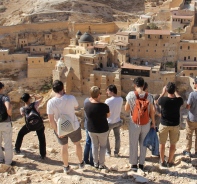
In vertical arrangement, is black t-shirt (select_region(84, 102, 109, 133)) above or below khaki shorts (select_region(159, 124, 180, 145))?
above

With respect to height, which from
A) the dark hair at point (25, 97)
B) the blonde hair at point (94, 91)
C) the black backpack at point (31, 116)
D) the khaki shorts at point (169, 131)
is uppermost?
the blonde hair at point (94, 91)

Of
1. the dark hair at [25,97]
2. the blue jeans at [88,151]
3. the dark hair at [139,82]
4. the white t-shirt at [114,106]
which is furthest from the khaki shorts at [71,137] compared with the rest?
the dark hair at [139,82]

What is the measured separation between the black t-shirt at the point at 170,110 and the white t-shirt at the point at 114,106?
1312 millimetres

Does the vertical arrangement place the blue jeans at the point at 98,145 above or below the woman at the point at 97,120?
below

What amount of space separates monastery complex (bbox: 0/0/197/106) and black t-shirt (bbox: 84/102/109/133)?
18.2 m

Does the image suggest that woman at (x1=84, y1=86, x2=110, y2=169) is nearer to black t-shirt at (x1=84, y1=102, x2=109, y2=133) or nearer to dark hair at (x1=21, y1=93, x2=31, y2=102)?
black t-shirt at (x1=84, y1=102, x2=109, y2=133)

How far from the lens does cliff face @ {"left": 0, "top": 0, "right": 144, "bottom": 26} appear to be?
43.9m

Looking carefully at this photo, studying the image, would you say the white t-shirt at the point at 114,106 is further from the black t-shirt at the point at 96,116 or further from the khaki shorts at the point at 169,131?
the khaki shorts at the point at 169,131

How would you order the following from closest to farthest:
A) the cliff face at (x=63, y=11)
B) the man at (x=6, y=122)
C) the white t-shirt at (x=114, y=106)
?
the man at (x=6, y=122), the white t-shirt at (x=114, y=106), the cliff face at (x=63, y=11)

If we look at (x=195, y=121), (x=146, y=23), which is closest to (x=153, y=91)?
(x=146, y=23)

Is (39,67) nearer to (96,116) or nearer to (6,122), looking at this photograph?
(6,122)

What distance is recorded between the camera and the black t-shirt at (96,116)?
304 inches

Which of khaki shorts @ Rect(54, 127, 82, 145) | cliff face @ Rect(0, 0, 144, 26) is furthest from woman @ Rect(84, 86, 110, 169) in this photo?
cliff face @ Rect(0, 0, 144, 26)

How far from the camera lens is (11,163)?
8.89 metres
